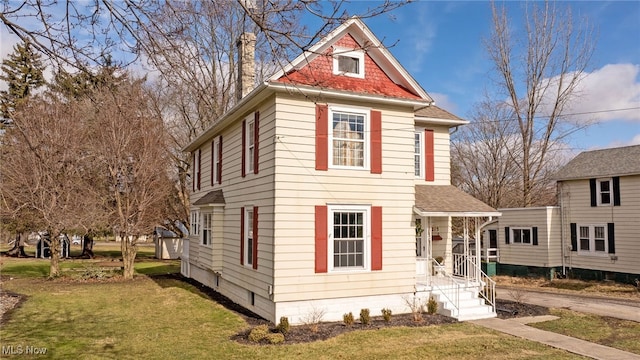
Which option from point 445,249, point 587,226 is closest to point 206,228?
point 445,249

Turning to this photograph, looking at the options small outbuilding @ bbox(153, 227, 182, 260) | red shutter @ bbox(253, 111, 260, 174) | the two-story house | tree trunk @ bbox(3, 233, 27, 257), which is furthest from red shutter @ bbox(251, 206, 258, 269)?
tree trunk @ bbox(3, 233, 27, 257)

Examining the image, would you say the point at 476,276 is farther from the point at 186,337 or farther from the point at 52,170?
the point at 52,170

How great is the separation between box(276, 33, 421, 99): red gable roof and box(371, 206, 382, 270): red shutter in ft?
11.4

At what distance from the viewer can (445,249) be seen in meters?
15.4

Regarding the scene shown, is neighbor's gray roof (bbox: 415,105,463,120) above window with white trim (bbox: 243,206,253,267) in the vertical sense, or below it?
above

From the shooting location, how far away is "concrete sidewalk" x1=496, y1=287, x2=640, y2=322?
13531mm

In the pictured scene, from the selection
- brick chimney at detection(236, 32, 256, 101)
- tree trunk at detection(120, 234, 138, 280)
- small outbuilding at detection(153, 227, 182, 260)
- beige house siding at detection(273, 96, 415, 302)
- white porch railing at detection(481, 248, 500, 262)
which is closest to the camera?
beige house siding at detection(273, 96, 415, 302)

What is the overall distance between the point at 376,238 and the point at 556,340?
194 inches

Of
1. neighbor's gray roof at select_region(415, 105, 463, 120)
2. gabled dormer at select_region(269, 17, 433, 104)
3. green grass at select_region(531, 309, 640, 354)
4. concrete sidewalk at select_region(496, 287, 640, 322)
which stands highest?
gabled dormer at select_region(269, 17, 433, 104)

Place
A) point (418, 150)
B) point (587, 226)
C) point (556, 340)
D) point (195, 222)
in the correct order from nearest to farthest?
point (556, 340) → point (418, 150) → point (195, 222) → point (587, 226)

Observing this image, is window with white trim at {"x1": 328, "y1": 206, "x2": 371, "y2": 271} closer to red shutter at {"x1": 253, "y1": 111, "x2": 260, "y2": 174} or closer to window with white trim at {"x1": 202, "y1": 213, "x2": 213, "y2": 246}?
red shutter at {"x1": 253, "y1": 111, "x2": 260, "y2": 174}

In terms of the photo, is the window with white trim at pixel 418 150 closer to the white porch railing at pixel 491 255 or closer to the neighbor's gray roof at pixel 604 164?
the neighbor's gray roof at pixel 604 164

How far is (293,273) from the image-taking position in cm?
1123

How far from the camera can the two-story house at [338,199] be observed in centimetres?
1138
